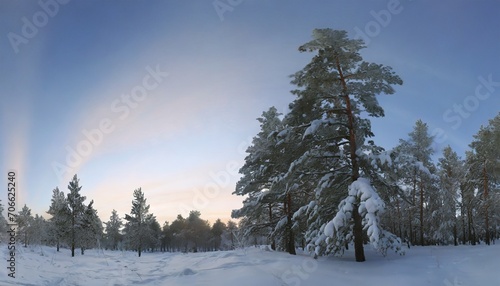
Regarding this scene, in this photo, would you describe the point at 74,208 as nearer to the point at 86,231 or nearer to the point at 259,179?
the point at 86,231

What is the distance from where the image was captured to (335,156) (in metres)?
12.4

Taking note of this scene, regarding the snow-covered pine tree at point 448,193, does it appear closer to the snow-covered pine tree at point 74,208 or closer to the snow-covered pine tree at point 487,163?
the snow-covered pine tree at point 487,163

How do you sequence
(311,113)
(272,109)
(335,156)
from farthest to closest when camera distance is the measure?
(272,109) < (311,113) < (335,156)

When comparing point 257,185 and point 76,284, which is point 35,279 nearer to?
point 76,284

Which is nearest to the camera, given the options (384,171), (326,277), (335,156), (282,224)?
(326,277)

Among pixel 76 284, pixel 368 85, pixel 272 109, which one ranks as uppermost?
pixel 272 109

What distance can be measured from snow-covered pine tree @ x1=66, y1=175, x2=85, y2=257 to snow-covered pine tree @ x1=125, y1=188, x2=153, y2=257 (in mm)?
7632

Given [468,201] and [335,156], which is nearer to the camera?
[335,156]

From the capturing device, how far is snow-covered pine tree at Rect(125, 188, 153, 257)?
152ft

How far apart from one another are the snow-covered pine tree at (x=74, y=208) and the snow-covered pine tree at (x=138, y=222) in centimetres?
763

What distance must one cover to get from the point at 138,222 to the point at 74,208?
9.78 m

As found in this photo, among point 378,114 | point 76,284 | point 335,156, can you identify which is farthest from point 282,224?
point 76,284

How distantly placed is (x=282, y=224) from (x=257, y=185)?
3426 millimetres

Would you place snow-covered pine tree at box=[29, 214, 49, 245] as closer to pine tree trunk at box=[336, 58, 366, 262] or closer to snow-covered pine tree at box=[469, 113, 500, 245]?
pine tree trunk at box=[336, 58, 366, 262]
